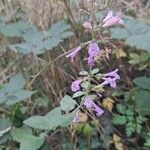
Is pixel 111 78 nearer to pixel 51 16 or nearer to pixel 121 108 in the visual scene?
pixel 121 108

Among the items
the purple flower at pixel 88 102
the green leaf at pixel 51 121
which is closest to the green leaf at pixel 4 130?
the green leaf at pixel 51 121

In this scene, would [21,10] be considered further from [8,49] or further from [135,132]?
[135,132]

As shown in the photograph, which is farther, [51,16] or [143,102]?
[51,16]

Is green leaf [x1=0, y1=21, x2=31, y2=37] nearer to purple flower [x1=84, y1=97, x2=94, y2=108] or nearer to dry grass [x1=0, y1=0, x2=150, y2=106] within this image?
dry grass [x1=0, y1=0, x2=150, y2=106]

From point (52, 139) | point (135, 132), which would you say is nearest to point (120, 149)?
point (135, 132)

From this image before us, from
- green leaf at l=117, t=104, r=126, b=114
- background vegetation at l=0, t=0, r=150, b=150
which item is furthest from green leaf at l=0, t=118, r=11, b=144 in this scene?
green leaf at l=117, t=104, r=126, b=114

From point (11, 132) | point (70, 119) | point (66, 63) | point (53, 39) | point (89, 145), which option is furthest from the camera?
point (66, 63)

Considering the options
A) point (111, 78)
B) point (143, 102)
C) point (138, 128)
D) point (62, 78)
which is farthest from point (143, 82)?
point (111, 78)
